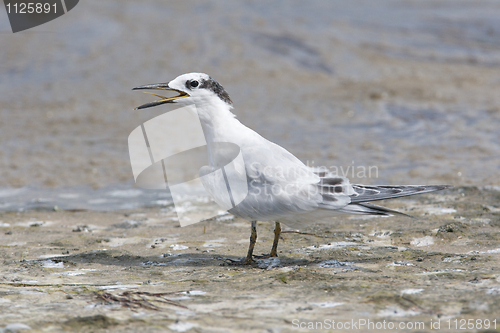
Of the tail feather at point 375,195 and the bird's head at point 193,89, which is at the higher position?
the bird's head at point 193,89

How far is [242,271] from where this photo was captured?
3.62 m

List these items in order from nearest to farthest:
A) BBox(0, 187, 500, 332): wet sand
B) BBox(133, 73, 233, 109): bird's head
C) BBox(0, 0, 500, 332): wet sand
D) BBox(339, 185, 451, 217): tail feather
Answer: BBox(0, 187, 500, 332): wet sand, BBox(0, 0, 500, 332): wet sand, BBox(339, 185, 451, 217): tail feather, BBox(133, 73, 233, 109): bird's head

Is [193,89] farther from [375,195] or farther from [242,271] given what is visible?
[375,195]

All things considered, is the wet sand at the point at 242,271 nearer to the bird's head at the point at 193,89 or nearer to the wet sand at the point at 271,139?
the wet sand at the point at 271,139

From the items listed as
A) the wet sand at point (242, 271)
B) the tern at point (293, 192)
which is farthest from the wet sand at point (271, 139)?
the tern at point (293, 192)

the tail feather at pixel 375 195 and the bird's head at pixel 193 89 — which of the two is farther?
the bird's head at pixel 193 89

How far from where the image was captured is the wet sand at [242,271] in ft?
8.77

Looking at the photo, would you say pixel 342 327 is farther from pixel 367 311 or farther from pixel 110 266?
pixel 110 266

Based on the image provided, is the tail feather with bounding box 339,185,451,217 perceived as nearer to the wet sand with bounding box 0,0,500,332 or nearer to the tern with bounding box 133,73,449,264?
the tern with bounding box 133,73,449,264

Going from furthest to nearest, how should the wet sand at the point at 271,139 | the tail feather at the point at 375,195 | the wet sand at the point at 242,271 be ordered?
the tail feather at the point at 375,195 → the wet sand at the point at 271,139 → the wet sand at the point at 242,271

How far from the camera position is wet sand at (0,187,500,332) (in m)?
2.67

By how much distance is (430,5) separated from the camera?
15062mm

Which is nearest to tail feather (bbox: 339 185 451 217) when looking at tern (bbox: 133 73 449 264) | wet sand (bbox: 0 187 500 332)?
tern (bbox: 133 73 449 264)

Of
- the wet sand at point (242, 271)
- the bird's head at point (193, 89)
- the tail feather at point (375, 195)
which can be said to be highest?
the bird's head at point (193, 89)
